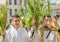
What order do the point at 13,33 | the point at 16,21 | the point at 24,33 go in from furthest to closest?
1. the point at 24,33
2. the point at 13,33
3. the point at 16,21

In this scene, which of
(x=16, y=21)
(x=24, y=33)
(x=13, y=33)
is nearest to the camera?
(x=16, y=21)

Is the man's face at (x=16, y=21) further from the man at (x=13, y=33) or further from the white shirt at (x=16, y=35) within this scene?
the white shirt at (x=16, y=35)

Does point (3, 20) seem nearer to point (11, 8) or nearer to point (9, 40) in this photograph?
point (9, 40)

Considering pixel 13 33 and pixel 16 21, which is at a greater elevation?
pixel 16 21

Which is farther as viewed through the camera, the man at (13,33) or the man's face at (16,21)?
the man at (13,33)

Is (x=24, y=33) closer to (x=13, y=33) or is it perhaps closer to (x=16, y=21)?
(x=13, y=33)

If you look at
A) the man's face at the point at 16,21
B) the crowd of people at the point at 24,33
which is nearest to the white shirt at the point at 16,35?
the crowd of people at the point at 24,33

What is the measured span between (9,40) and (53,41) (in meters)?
0.96

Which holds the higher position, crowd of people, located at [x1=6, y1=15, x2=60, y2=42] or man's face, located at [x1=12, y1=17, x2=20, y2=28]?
man's face, located at [x1=12, y1=17, x2=20, y2=28]

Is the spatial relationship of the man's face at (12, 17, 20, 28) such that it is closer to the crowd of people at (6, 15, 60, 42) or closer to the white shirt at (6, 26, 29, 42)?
the crowd of people at (6, 15, 60, 42)

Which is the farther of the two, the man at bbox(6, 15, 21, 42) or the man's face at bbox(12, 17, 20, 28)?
the man at bbox(6, 15, 21, 42)

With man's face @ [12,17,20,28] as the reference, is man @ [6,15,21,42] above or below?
below

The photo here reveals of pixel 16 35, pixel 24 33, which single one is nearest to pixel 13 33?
pixel 16 35

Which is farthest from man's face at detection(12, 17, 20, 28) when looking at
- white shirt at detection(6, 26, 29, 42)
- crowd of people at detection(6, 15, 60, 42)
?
white shirt at detection(6, 26, 29, 42)
